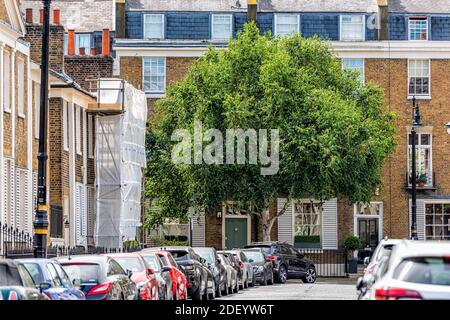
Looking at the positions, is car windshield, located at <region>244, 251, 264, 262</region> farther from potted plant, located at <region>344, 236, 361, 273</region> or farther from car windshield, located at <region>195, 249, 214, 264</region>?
potted plant, located at <region>344, 236, 361, 273</region>

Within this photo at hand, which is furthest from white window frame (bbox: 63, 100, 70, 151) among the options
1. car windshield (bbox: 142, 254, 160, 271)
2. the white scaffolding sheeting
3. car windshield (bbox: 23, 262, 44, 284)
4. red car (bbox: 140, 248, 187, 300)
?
car windshield (bbox: 23, 262, 44, 284)

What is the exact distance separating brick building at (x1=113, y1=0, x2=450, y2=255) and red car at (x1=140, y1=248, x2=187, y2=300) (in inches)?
1523

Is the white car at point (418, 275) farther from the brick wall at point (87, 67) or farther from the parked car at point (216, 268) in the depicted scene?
the brick wall at point (87, 67)

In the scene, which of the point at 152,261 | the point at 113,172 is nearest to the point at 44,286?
the point at 152,261

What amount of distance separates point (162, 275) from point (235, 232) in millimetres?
41315

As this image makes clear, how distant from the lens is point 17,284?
22438 mm

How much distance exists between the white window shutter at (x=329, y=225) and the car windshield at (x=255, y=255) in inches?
769

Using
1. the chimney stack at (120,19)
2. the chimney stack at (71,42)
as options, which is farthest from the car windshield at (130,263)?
the chimney stack at (120,19)

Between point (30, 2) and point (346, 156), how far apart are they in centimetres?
2645

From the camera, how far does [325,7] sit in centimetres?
7825

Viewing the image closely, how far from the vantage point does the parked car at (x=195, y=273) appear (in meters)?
39.8

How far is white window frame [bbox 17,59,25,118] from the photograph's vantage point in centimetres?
4856

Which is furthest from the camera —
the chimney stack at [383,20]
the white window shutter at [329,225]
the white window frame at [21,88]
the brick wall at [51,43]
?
the chimney stack at [383,20]
